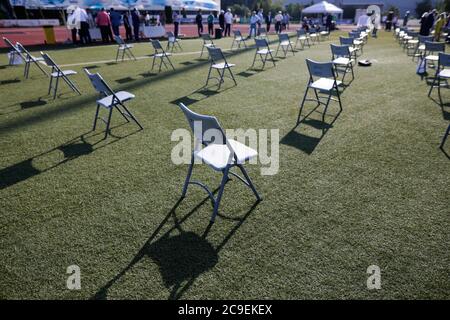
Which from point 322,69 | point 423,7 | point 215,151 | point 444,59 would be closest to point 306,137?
point 322,69

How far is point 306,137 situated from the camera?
456 centimetres

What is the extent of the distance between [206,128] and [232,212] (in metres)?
1.06

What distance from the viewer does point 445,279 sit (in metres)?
2.20

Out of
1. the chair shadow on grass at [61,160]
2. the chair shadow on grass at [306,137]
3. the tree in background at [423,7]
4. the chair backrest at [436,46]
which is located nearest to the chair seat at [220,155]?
the chair shadow on grass at [306,137]

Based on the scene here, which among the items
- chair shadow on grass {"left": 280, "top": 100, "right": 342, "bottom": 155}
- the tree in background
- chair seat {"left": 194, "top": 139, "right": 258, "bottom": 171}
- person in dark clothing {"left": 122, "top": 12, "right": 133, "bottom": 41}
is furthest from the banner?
the tree in background

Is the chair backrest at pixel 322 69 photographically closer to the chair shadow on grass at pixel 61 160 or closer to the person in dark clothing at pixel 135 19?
the chair shadow on grass at pixel 61 160

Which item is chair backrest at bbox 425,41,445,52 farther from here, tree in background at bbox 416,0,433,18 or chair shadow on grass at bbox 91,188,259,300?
tree in background at bbox 416,0,433,18

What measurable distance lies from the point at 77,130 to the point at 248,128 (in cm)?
310

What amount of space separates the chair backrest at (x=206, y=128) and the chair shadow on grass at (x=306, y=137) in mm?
2107

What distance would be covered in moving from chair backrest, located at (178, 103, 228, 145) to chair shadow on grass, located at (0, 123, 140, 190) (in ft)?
8.49

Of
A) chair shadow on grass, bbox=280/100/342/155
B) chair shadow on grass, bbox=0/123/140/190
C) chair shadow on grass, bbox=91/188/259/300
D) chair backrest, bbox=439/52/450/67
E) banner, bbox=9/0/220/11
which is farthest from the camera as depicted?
banner, bbox=9/0/220/11

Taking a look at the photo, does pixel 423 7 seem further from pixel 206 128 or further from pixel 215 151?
pixel 206 128

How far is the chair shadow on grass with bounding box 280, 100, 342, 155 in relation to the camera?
→ 4266 mm

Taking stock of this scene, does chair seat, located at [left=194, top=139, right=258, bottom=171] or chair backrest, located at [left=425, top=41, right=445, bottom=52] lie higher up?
chair backrest, located at [left=425, top=41, right=445, bottom=52]
